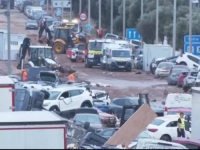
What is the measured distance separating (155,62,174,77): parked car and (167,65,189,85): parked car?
9.48 feet

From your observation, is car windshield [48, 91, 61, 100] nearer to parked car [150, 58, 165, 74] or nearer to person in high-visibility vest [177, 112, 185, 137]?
person in high-visibility vest [177, 112, 185, 137]

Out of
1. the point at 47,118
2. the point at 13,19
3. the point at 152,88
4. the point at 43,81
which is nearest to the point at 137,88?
the point at 152,88

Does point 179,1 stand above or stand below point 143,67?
above

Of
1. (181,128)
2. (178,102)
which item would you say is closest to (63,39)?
(178,102)

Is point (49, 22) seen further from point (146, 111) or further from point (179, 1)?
point (146, 111)

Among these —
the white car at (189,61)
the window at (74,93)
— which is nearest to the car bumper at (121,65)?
the white car at (189,61)

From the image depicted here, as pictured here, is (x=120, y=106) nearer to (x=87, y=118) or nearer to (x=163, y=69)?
(x=87, y=118)

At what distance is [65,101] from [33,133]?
70.1 ft

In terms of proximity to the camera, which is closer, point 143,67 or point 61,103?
point 61,103

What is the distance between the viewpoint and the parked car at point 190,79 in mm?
45750

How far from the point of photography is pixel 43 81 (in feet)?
139

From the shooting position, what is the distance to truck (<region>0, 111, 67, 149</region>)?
1377 centimetres

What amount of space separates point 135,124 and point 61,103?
1735cm

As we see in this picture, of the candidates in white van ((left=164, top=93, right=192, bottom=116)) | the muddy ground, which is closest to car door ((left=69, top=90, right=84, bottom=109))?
white van ((left=164, top=93, right=192, bottom=116))
